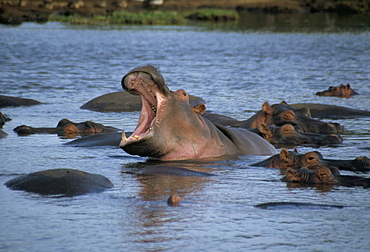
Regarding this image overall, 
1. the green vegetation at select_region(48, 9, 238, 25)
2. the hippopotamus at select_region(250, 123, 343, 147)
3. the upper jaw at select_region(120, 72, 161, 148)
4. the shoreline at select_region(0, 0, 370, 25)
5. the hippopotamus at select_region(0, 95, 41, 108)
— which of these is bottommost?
the hippopotamus at select_region(0, 95, 41, 108)

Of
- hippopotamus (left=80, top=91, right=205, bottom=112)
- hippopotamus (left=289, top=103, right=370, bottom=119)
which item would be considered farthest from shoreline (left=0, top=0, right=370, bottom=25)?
hippopotamus (left=289, top=103, right=370, bottom=119)

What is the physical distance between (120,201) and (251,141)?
253cm

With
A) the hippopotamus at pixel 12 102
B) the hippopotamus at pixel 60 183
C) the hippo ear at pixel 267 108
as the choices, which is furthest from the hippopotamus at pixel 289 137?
the hippopotamus at pixel 12 102

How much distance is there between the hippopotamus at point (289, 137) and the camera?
8.63 metres

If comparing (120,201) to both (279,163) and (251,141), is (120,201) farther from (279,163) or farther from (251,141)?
(251,141)

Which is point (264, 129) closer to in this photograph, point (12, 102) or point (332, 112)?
point (332, 112)

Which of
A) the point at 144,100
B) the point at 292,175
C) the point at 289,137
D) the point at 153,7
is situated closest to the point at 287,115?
the point at 289,137

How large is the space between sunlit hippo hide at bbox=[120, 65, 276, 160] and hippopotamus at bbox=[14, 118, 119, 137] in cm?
229

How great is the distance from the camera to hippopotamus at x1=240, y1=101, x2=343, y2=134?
30.7 ft

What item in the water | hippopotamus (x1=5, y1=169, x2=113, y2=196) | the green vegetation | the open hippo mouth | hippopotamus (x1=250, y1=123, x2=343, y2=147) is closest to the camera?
the water

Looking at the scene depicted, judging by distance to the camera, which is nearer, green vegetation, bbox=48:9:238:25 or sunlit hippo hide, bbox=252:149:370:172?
sunlit hippo hide, bbox=252:149:370:172

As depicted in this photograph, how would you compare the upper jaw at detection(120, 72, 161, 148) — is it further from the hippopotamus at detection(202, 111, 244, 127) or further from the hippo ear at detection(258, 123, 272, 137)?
the hippopotamus at detection(202, 111, 244, 127)

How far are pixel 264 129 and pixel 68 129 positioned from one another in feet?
7.38

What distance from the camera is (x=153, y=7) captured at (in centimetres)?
5684
